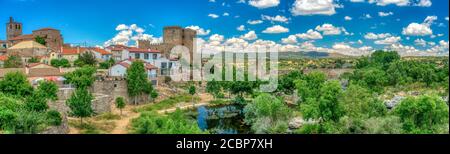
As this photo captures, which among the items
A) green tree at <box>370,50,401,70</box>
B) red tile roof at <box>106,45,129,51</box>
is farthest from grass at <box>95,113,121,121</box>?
green tree at <box>370,50,401,70</box>

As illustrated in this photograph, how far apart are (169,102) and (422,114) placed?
40.5 feet

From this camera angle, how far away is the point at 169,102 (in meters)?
19.8

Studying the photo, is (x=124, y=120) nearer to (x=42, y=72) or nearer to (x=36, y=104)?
(x=36, y=104)

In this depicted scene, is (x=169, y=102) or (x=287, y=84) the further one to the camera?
(x=287, y=84)

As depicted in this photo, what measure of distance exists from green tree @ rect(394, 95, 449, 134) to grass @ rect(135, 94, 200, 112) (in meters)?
10.5

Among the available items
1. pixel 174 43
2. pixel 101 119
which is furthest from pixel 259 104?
pixel 174 43

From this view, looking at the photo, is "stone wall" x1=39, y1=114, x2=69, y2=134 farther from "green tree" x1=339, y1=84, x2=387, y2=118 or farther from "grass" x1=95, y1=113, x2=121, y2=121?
"green tree" x1=339, y1=84, x2=387, y2=118

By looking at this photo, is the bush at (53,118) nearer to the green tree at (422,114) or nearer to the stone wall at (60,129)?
the stone wall at (60,129)

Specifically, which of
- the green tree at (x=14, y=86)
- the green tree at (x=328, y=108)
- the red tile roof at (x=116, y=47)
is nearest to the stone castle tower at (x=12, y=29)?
the red tile roof at (x=116, y=47)

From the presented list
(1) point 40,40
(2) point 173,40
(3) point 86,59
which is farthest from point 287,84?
(1) point 40,40

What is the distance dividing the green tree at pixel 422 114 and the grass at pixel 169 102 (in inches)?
414

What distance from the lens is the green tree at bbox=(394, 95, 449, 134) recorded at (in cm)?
961
